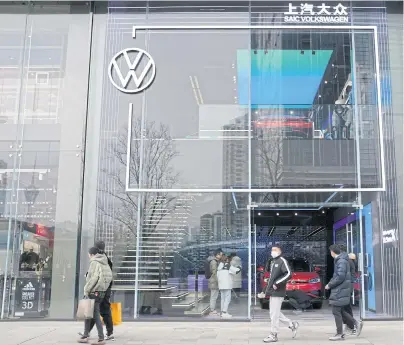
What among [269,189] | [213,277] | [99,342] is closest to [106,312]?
[99,342]

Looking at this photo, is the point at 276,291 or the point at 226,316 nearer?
the point at 276,291

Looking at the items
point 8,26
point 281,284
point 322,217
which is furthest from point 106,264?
point 322,217

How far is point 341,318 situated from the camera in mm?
8773

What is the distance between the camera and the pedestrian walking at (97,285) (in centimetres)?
845

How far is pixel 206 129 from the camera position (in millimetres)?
12242

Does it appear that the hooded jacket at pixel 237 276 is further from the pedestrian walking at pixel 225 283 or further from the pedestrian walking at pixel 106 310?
the pedestrian walking at pixel 106 310

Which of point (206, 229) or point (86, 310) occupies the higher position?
point (206, 229)

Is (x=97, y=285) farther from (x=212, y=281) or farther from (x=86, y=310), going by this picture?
Result: (x=212, y=281)

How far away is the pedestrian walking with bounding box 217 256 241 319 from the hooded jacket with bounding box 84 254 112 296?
11.1 ft

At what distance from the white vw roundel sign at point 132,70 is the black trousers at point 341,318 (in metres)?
6.59

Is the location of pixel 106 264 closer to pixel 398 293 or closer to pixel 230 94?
pixel 230 94

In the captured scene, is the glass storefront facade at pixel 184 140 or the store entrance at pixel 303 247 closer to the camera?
the glass storefront facade at pixel 184 140

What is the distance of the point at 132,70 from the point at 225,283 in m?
5.28

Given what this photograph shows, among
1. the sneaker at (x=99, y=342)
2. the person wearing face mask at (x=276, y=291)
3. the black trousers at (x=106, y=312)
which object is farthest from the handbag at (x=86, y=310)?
the person wearing face mask at (x=276, y=291)
